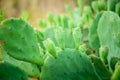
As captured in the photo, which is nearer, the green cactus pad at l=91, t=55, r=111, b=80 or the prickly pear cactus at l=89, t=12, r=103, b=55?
the green cactus pad at l=91, t=55, r=111, b=80


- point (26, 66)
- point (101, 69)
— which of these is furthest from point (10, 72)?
point (101, 69)

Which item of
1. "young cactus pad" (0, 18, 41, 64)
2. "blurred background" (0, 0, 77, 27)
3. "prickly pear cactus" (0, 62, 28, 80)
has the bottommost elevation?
"blurred background" (0, 0, 77, 27)

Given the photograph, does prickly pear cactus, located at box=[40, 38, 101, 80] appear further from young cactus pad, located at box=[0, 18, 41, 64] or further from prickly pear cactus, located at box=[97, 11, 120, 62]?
prickly pear cactus, located at box=[97, 11, 120, 62]

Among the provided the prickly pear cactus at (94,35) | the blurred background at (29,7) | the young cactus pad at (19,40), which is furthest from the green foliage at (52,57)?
the blurred background at (29,7)

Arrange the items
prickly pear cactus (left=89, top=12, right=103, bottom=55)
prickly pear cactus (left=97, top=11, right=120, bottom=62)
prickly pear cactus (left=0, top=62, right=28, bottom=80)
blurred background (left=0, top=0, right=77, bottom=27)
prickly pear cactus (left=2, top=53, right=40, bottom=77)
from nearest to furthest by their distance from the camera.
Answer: prickly pear cactus (left=0, top=62, right=28, bottom=80) → prickly pear cactus (left=2, top=53, right=40, bottom=77) → prickly pear cactus (left=97, top=11, right=120, bottom=62) → prickly pear cactus (left=89, top=12, right=103, bottom=55) → blurred background (left=0, top=0, right=77, bottom=27)

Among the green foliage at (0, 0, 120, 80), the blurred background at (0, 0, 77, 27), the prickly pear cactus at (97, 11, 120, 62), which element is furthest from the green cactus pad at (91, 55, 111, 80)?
the blurred background at (0, 0, 77, 27)

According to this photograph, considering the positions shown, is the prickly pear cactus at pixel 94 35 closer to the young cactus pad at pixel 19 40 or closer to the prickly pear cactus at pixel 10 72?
the young cactus pad at pixel 19 40
